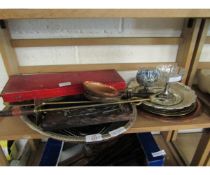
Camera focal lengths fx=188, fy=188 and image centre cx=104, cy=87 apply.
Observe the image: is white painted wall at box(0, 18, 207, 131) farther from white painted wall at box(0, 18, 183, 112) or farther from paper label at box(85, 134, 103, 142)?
paper label at box(85, 134, 103, 142)

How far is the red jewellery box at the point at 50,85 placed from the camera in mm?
577

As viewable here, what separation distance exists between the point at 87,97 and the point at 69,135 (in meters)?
0.14

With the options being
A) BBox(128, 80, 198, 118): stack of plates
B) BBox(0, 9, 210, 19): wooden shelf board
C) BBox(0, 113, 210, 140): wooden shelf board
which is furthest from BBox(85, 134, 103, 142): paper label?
BBox(0, 9, 210, 19): wooden shelf board

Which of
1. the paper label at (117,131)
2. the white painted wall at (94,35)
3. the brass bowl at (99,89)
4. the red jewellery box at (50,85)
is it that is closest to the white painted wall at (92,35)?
the white painted wall at (94,35)

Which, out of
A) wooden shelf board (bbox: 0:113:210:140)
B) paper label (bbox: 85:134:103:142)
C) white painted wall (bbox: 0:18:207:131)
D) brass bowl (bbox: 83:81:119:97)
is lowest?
wooden shelf board (bbox: 0:113:210:140)

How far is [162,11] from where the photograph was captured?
1.71 ft

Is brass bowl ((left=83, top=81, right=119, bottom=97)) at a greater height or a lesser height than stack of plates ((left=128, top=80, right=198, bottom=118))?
greater

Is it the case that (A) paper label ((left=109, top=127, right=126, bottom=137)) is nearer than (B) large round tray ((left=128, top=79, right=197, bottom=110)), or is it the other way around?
(A) paper label ((left=109, top=127, right=126, bottom=137))

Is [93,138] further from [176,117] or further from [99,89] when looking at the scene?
[176,117]

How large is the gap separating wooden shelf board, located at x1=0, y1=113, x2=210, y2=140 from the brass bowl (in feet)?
0.46

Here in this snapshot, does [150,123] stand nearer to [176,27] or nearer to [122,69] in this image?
[122,69]

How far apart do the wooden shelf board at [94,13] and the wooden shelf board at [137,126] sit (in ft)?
1.14

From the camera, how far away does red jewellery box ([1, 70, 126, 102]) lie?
1.89ft

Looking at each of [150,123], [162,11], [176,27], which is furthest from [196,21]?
[150,123]
